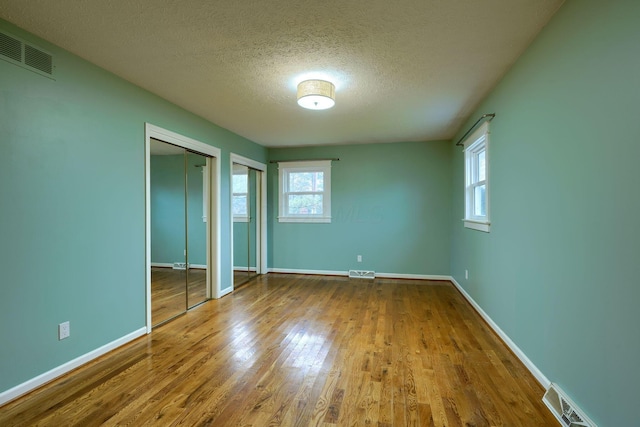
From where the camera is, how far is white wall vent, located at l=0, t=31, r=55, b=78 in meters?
1.98

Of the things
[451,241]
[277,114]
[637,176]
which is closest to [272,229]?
[277,114]

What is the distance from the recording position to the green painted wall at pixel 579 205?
1360 mm

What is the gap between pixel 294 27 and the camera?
6.77ft

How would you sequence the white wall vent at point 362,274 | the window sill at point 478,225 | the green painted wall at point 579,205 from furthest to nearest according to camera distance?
the white wall vent at point 362,274
the window sill at point 478,225
the green painted wall at point 579,205

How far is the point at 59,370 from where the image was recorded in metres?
2.28

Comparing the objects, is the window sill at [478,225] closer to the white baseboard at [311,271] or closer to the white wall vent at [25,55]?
the white baseboard at [311,271]

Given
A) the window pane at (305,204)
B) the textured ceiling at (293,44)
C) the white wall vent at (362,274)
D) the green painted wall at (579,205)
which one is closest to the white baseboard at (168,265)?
the textured ceiling at (293,44)


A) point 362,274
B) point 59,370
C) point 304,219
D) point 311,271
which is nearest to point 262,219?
point 304,219

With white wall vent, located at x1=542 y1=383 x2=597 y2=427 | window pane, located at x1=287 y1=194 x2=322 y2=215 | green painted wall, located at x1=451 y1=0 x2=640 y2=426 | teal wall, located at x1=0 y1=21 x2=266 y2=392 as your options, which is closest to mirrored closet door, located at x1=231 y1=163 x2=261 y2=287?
window pane, located at x1=287 y1=194 x2=322 y2=215

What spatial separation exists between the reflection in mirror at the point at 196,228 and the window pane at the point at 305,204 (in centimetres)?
209

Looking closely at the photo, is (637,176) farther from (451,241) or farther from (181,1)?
(451,241)

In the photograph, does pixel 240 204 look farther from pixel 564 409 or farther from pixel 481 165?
pixel 564 409

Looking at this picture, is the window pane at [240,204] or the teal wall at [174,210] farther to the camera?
the window pane at [240,204]

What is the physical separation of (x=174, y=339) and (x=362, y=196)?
12.6 feet
